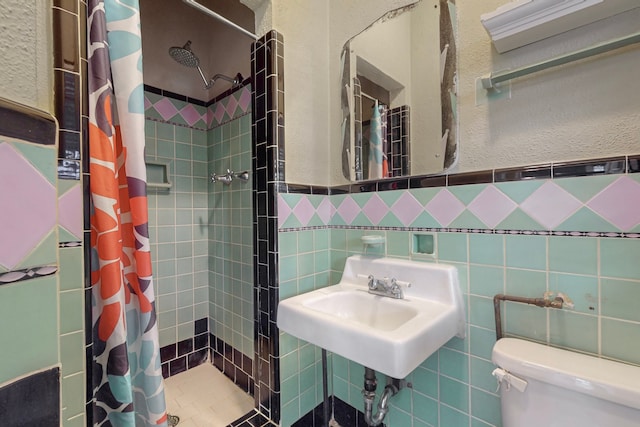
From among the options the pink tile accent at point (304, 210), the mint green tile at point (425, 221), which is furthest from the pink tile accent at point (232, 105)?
the mint green tile at point (425, 221)

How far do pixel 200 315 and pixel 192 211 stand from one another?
76 cm

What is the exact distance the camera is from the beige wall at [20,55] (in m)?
0.29

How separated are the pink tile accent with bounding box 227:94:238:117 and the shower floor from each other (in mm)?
1753

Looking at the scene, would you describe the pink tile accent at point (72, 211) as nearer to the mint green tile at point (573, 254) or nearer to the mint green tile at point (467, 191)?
the mint green tile at point (467, 191)

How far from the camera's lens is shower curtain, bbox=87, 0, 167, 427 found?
0.68 m

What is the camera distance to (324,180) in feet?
4.50

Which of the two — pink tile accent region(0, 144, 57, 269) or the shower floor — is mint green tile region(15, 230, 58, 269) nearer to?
pink tile accent region(0, 144, 57, 269)

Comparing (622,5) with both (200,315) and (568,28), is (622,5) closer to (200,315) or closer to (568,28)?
(568,28)

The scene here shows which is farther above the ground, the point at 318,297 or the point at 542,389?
the point at 318,297

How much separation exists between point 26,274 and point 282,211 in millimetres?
915

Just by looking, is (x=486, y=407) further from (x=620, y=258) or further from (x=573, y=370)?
(x=620, y=258)

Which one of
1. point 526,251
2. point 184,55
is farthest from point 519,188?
point 184,55

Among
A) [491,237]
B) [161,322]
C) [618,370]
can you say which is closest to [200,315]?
[161,322]

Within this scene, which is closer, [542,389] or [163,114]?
[542,389]
